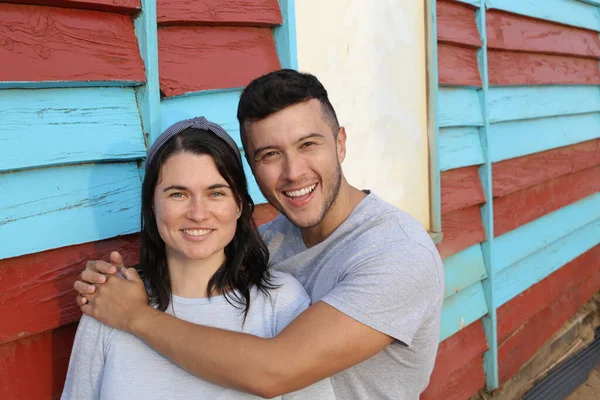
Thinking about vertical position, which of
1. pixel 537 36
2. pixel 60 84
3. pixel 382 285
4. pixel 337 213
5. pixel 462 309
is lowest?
pixel 462 309

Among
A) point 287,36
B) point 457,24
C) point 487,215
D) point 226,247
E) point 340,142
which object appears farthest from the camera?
point 487,215

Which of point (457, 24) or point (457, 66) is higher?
point (457, 24)

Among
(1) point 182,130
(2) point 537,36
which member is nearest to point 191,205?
(1) point 182,130

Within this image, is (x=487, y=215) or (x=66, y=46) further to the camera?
(x=487, y=215)

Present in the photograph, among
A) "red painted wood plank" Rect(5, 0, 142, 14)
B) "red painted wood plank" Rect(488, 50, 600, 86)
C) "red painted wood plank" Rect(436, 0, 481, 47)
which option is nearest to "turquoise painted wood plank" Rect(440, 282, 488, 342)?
"red painted wood plank" Rect(488, 50, 600, 86)

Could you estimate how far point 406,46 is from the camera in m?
3.72

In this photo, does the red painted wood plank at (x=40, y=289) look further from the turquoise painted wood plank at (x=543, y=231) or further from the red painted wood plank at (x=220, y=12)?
the turquoise painted wood plank at (x=543, y=231)

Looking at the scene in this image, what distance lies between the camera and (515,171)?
485 centimetres

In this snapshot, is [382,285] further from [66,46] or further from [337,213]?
[66,46]

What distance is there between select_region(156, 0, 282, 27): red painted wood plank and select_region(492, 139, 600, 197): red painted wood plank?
96.8 inches

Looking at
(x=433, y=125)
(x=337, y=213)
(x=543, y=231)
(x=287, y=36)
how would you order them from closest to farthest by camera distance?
(x=337, y=213) < (x=287, y=36) < (x=433, y=125) < (x=543, y=231)

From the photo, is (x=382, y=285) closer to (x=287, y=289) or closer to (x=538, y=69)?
(x=287, y=289)

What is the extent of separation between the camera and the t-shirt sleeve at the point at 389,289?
186cm

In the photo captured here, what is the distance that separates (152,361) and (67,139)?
2.28 feet
